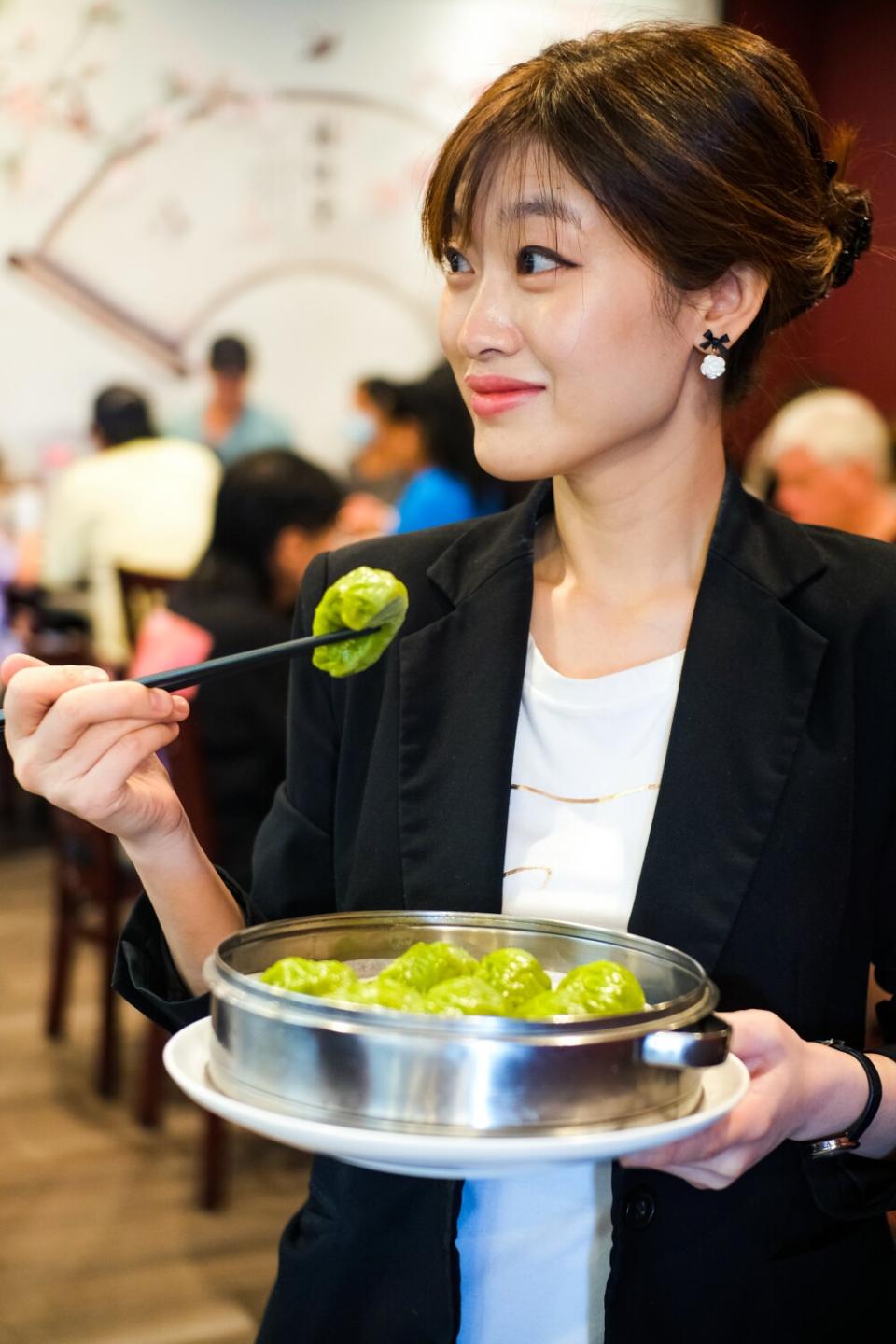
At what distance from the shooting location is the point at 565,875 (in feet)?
4.38

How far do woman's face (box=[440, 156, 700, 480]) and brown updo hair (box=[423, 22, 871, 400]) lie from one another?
0.08ft

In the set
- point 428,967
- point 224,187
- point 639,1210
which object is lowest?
point 639,1210

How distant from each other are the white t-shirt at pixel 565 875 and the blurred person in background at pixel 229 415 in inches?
209

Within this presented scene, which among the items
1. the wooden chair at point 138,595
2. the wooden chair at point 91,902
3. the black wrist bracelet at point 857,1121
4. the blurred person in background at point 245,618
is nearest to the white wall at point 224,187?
the wooden chair at point 138,595

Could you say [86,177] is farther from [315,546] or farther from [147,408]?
[315,546]

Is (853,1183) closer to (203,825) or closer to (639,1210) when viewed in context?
(639,1210)

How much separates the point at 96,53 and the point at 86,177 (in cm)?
51

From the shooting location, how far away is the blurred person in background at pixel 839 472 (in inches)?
154

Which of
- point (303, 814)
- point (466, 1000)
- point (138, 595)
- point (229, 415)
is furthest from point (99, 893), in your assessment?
point (229, 415)

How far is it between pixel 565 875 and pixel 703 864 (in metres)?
0.13

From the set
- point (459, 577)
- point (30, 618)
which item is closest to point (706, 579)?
point (459, 577)

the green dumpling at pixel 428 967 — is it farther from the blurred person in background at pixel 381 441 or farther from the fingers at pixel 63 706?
the blurred person in background at pixel 381 441

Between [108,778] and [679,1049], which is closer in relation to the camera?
[679,1049]

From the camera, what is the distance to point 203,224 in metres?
6.52
